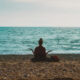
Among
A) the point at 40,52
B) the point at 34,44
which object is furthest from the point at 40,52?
the point at 34,44

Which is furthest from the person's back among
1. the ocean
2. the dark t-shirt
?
the ocean

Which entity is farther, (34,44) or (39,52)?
(34,44)

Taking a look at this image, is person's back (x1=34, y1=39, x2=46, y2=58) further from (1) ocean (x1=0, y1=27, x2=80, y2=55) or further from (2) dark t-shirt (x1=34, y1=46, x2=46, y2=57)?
(1) ocean (x1=0, y1=27, x2=80, y2=55)

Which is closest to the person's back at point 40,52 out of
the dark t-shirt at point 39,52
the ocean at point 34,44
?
the dark t-shirt at point 39,52

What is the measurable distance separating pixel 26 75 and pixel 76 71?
274 cm

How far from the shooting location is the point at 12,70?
36.6 ft

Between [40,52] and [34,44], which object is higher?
[40,52]

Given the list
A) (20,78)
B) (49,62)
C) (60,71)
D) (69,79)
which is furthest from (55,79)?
(49,62)

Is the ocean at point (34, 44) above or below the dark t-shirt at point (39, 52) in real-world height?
below

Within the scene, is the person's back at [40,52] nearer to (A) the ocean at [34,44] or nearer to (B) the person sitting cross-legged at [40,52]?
(B) the person sitting cross-legged at [40,52]

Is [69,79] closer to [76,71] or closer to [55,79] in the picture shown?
[55,79]

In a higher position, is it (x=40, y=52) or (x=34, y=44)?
(x=40, y=52)

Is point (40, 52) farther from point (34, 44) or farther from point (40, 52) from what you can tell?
point (34, 44)

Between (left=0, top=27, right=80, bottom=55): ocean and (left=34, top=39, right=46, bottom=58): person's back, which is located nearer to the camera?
(left=34, top=39, right=46, bottom=58): person's back
